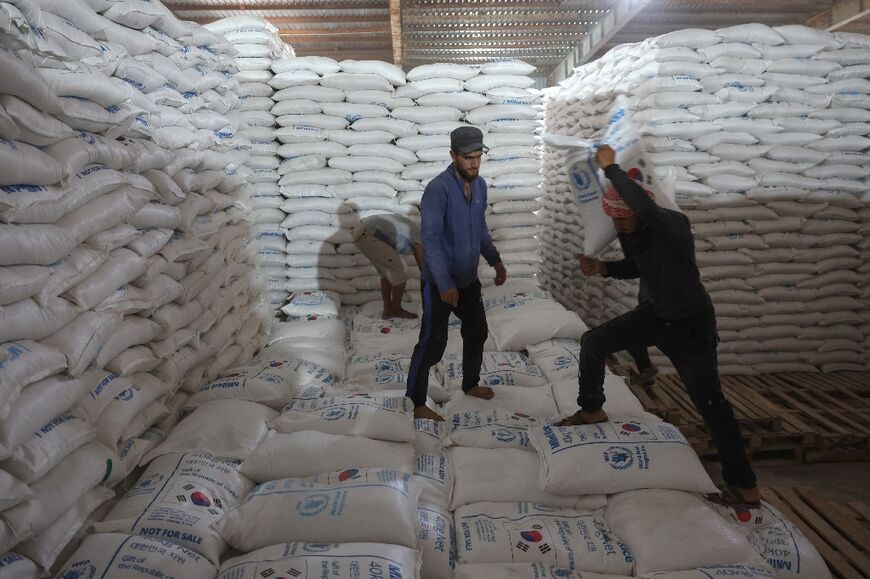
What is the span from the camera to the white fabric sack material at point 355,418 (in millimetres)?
2713

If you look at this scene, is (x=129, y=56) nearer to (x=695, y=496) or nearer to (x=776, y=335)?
(x=695, y=496)

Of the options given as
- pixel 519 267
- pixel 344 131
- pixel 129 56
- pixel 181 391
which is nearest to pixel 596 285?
pixel 519 267

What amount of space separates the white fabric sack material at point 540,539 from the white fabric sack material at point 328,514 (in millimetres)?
235

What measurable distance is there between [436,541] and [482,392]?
1362 mm

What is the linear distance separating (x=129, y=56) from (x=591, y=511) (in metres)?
2.77

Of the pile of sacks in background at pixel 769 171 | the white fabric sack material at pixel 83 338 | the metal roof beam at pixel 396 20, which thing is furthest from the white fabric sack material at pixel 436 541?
the metal roof beam at pixel 396 20

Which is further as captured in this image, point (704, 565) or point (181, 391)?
point (181, 391)

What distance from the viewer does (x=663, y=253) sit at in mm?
2465

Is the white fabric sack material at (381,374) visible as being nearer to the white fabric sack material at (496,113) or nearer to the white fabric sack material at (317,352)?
the white fabric sack material at (317,352)

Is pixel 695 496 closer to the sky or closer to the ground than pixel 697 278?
closer to the ground

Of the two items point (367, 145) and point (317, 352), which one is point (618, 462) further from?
point (367, 145)

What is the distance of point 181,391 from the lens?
305 centimetres

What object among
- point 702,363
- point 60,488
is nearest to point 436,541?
point 60,488

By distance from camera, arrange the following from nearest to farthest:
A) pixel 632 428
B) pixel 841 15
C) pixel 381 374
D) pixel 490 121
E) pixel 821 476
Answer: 1. pixel 632 428
2. pixel 821 476
3. pixel 381 374
4. pixel 490 121
5. pixel 841 15
